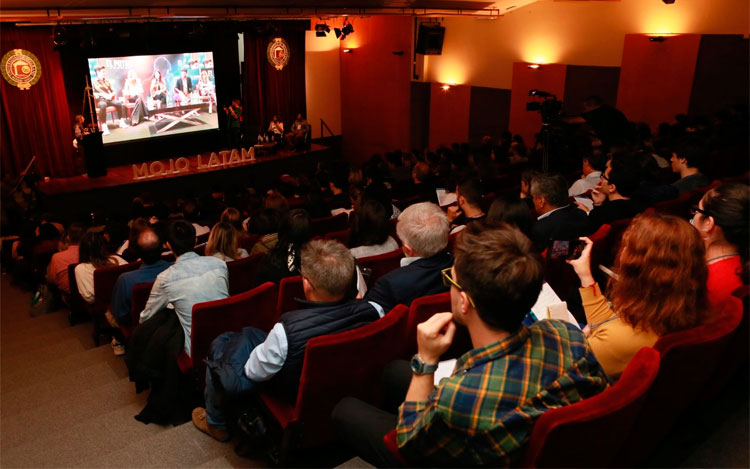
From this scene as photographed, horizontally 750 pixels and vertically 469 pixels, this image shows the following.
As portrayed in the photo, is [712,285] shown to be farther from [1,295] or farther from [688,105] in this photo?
[688,105]

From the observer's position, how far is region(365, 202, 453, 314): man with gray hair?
2.67 meters

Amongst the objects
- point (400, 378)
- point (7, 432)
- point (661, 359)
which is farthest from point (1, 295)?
point (661, 359)

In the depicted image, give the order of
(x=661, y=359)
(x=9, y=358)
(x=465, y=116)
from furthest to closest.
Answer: (x=465, y=116) < (x=9, y=358) < (x=661, y=359)

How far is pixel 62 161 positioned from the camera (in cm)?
1073

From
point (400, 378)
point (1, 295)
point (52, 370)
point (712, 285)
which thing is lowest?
point (1, 295)

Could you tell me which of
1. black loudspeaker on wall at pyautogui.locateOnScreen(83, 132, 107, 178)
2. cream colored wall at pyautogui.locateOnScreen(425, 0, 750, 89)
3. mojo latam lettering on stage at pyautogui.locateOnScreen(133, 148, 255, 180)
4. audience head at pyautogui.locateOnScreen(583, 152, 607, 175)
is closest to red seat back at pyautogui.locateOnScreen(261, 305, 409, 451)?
audience head at pyautogui.locateOnScreen(583, 152, 607, 175)

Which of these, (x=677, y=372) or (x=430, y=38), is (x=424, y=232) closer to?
(x=677, y=372)

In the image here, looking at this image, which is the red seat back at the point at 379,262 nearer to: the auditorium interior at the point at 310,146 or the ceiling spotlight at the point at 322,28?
the auditorium interior at the point at 310,146

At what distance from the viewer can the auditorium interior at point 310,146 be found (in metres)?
2.36

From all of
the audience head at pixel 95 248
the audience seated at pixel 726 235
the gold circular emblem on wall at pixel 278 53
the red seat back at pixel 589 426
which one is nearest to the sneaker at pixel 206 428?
the red seat back at pixel 589 426

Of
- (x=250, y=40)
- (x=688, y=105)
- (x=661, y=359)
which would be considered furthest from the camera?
(x=250, y=40)

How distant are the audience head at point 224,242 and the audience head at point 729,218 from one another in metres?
2.76

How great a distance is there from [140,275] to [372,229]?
147cm

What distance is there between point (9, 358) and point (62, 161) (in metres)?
7.67
